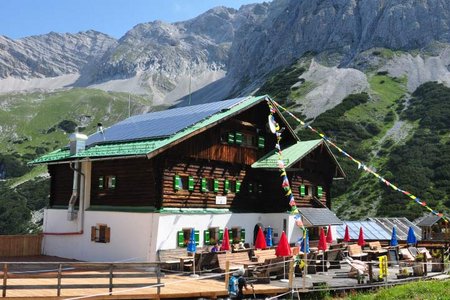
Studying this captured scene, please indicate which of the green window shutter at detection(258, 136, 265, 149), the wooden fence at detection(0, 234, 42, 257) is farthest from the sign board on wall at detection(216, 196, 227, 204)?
the wooden fence at detection(0, 234, 42, 257)

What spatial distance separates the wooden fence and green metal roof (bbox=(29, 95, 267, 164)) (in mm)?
4744

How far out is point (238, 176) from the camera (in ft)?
102

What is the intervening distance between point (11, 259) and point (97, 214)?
222 inches

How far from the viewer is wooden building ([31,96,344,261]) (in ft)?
84.8

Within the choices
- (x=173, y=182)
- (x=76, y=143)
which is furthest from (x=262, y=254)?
(x=76, y=143)

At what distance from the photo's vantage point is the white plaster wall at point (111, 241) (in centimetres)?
2527

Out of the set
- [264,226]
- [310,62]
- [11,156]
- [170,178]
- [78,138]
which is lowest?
[264,226]

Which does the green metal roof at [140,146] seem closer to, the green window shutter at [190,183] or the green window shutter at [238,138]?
the green window shutter at [238,138]

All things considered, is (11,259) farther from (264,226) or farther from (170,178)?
(264,226)

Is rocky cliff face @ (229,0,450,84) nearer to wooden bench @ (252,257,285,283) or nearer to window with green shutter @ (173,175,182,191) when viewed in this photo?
window with green shutter @ (173,175,182,191)

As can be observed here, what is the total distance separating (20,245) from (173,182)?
11.1m

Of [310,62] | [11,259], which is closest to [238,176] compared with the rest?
[11,259]

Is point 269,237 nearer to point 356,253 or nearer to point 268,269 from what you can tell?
point 356,253

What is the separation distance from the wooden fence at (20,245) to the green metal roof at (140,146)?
15.6 ft
